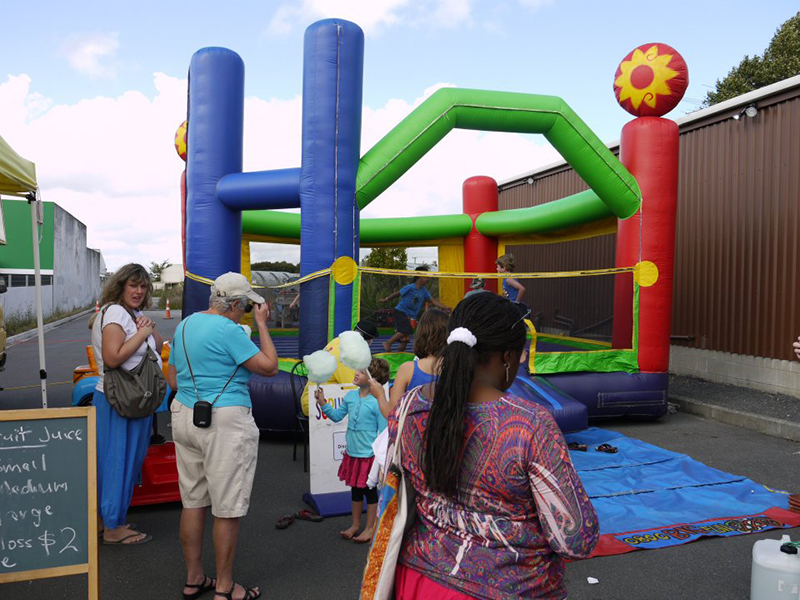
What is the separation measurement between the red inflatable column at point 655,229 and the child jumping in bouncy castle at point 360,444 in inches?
172

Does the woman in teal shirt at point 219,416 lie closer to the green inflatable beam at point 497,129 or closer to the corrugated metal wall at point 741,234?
the green inflatable beam at point 497,129

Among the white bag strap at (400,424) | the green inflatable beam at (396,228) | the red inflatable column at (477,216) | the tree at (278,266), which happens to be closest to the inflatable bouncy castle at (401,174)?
the tree at (278,266)

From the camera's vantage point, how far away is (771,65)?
20.4 metres

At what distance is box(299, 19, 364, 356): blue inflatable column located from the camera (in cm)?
625

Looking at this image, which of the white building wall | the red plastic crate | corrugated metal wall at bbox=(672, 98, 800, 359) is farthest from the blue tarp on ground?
the white building wall

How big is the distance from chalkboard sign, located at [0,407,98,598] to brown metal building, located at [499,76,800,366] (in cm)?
675

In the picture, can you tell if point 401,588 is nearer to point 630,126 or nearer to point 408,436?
point 408,436

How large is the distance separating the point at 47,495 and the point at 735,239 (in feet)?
30.1

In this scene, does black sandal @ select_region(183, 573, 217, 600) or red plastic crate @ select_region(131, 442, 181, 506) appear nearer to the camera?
black sandal @ select_region(183, 573, 217, 600)

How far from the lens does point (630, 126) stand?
7.48 meters

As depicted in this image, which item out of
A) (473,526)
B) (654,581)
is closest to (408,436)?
(473,526)

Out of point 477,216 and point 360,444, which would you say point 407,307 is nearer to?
Result: point 360,444

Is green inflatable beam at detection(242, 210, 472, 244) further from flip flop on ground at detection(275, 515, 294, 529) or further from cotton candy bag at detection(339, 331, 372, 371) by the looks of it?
cotton candy bag at detection(339, 331, 372, 371)

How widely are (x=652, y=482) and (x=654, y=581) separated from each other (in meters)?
1.74
